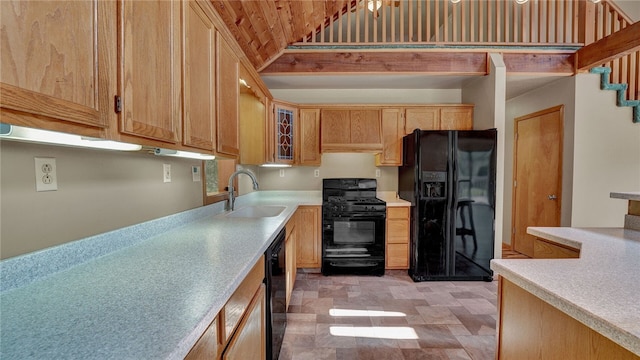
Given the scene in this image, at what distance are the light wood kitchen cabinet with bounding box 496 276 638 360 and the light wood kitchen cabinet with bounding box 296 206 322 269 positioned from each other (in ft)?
7.34

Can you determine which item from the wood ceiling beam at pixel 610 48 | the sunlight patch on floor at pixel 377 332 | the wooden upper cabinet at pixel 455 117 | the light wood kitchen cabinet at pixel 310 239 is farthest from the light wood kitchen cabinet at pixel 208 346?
the wood ceiling beam at pixel 610 48

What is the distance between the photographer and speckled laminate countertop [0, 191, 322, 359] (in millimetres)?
544

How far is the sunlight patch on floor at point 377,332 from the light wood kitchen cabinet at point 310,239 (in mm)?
1149

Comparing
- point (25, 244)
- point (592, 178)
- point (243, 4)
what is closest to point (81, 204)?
→ point (25, 244)

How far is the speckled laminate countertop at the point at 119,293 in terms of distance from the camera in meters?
0.54

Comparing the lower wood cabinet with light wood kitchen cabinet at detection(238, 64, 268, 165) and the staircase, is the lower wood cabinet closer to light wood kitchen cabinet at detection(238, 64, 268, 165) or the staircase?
light wood kitchen cabinet at detection(238, 64, 268, 165)

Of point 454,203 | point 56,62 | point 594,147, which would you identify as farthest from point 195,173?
point 594,147

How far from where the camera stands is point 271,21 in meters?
2.65

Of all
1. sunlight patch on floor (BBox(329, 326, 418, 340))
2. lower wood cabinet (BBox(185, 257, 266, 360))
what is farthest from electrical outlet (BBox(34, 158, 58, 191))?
sunlight patch on floor (BBox(329, 326, 418, 340))

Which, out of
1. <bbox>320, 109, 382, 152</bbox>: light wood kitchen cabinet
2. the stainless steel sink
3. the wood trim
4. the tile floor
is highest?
the wood trim

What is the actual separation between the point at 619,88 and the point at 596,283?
391cm

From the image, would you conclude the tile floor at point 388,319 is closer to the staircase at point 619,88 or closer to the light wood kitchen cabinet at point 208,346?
the light wood kitchen cabinet at point 208,346

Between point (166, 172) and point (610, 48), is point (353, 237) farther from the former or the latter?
point (610, 48)

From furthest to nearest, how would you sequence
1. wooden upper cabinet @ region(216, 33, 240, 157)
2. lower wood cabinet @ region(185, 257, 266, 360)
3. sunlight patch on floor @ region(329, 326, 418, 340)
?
sunlight patch on floor @ region(329, 326, 418, 340) → wooden upper cabinet @ region(216, 33, 240, 157) → lower wood cabinet @ region(185, 257, 266, 360)
